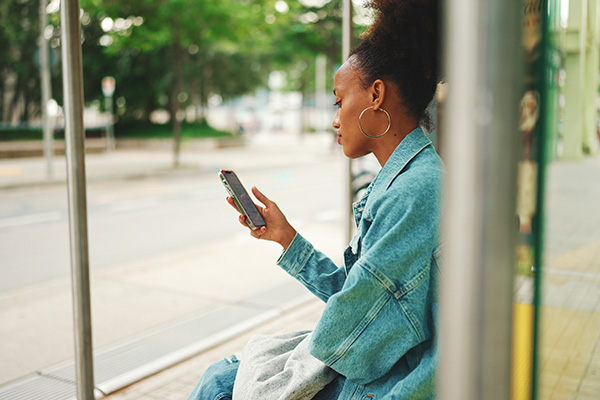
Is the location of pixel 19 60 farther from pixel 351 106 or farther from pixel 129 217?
pixel 351 106

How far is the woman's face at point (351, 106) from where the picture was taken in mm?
1729

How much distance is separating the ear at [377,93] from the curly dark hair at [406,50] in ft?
0.06

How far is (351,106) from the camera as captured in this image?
1.75 m

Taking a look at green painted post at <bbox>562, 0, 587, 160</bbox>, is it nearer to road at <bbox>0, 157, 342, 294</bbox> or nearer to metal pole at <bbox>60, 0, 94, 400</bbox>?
metal pole at <bbox>60, 0, 94, 400</bbox>

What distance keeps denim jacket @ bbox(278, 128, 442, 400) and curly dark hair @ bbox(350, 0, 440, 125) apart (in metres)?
0.23

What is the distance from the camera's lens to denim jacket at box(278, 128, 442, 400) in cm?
148

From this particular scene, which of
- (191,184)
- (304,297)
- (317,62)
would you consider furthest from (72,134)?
(317,62)

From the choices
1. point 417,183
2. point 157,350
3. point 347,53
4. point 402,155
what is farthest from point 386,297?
point 157,350

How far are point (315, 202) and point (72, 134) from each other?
32.6 feet

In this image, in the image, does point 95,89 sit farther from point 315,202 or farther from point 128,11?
point 315,202

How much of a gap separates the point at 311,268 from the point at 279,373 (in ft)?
1.07

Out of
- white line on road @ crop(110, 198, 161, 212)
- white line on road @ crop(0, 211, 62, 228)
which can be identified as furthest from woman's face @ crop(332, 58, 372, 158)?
white line on road @ crop(110, 198, 161, 212)

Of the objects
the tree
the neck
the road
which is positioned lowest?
the road

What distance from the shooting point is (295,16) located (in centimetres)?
2503
